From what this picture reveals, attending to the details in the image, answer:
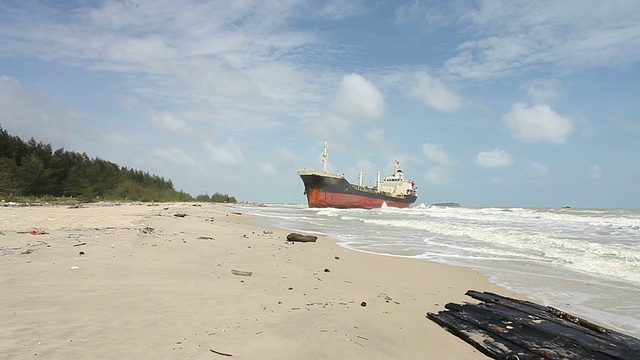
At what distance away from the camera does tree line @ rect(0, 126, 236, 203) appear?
32.7 metres

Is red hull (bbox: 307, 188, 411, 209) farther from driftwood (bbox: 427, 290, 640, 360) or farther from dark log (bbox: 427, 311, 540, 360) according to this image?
dark log (bbox: 427, 311, 540, 360)

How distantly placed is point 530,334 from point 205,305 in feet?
10.9

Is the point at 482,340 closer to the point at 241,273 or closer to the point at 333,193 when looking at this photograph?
the point at 241,273

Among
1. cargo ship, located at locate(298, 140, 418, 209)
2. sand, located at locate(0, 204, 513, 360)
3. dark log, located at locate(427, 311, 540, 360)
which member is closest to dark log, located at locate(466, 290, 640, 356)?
sand, located at locate(0, 204, 513, 360)

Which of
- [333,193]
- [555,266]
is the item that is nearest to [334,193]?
[333,193]

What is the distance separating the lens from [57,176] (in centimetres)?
3912

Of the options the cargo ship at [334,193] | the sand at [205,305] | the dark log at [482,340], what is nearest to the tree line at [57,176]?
the cargo ship at [334,193]

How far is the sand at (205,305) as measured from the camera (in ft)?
8.91

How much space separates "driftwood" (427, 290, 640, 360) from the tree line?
34289 mm

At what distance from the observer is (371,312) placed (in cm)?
407

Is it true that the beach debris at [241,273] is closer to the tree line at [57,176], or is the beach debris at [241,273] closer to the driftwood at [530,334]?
the driftwood at [530,334]

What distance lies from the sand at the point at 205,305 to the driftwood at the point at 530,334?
0.19 metres

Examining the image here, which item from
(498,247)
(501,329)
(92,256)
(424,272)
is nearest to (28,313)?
(92,256)

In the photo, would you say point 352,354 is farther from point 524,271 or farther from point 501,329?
point 524,271
